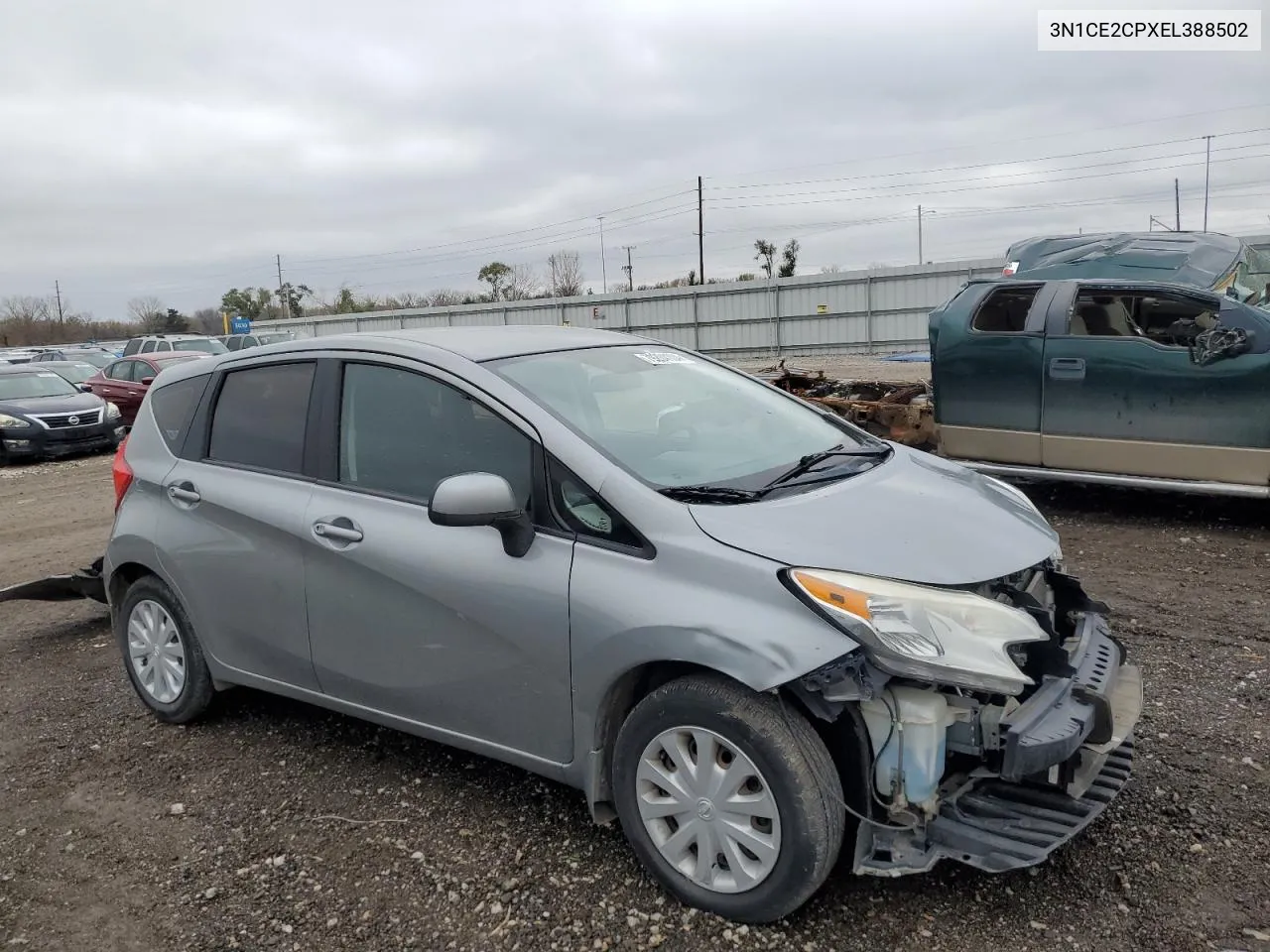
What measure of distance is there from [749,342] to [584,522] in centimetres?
3146

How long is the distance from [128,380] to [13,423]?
13.9 ft

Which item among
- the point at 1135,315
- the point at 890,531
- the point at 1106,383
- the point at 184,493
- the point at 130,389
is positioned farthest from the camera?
the point at 130,389

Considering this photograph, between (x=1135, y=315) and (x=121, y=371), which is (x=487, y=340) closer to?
(x=1135, y=315)

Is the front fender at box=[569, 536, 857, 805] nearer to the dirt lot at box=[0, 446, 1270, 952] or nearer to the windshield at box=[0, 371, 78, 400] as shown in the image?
the dirt lot at box=[0, 446, 1270, 952]

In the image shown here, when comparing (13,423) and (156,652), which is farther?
(13,423)

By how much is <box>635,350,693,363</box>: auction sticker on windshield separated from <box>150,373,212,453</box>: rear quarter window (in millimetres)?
1948

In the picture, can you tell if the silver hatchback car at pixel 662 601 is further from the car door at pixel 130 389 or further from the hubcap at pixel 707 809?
the car door at pixel 130 389

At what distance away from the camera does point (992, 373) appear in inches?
303

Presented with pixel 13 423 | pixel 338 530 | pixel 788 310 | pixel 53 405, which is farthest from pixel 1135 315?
pixel 788 310

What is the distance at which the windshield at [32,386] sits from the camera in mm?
16188

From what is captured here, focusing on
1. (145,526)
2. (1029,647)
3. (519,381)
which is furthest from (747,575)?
A: (145,526)

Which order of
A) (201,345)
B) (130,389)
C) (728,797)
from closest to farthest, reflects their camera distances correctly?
(728,797)
(130,389)
(201,345)

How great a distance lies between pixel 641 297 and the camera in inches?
1405

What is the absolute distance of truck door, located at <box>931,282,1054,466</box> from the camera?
24.8 feet
